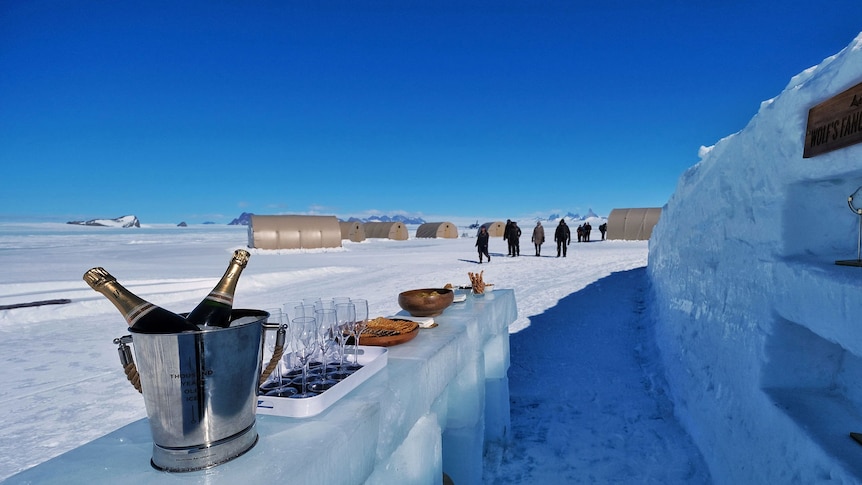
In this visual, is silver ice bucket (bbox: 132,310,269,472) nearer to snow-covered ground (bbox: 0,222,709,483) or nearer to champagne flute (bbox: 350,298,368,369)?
champagne flute (bbox: 350,298,368,369)

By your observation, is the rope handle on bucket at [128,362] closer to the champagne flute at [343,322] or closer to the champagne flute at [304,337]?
the champagne flute at [304,337]

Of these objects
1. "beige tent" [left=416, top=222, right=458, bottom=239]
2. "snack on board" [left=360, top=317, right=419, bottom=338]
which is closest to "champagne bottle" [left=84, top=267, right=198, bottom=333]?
"snack on board" [left=360, top=317, right=419, bottom=338]

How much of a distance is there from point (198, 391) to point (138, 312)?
0.28 meters

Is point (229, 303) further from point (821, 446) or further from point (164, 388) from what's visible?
point (821, 446)

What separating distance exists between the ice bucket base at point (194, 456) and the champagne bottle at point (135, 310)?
1.12ft

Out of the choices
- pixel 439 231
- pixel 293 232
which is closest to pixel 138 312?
pixel 293 232

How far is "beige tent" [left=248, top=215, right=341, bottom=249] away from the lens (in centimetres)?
2456

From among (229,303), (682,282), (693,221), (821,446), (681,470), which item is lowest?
(681,470)

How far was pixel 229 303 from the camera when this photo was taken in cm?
139

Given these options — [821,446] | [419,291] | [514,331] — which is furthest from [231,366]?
[514,331]

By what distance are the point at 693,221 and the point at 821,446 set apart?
3.88 m

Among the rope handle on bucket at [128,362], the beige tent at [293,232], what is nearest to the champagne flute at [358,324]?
the rope handle on bucket at [128,362]

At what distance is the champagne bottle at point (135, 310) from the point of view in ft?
3.74

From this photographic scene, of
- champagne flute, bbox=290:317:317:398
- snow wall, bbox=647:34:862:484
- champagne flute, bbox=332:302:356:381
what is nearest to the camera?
champagne flute, bbox=290:317:317:398
